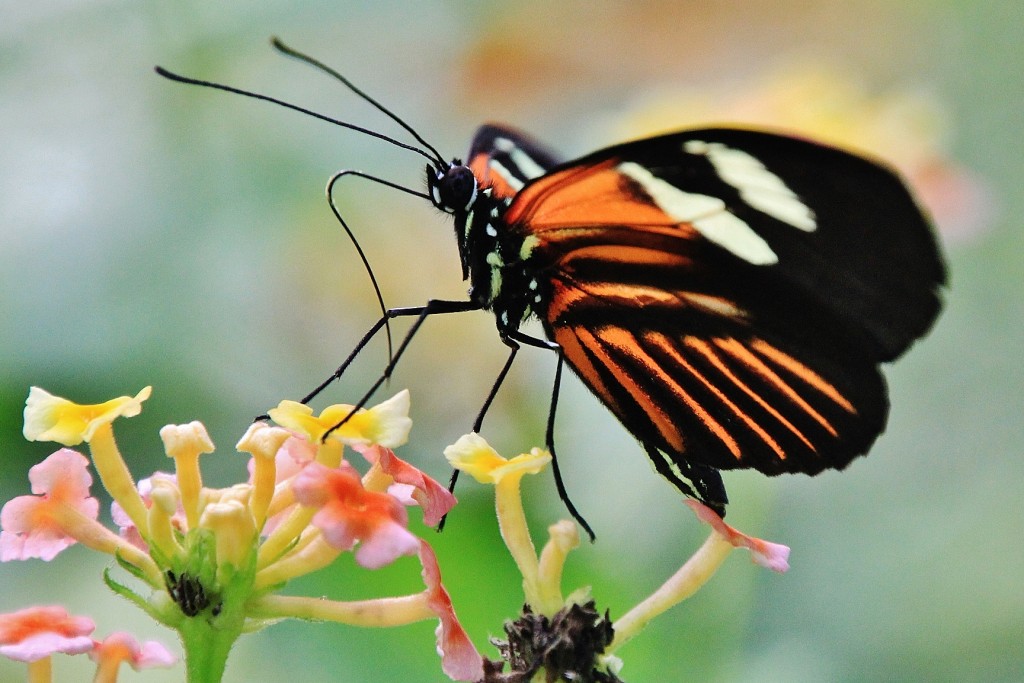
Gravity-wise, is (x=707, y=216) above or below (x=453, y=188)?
below

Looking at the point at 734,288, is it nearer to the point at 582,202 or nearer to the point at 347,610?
the point at 582,202

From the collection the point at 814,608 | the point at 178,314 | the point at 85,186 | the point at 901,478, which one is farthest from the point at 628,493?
the point at 85,186

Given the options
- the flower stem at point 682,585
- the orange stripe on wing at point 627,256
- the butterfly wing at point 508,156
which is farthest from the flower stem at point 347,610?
the butterfly wing at point 508,156

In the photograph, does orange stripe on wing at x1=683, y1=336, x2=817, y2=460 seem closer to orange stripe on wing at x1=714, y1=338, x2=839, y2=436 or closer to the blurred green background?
orange stripe on wing at x1=714, y1=338, x2=839, y2=436

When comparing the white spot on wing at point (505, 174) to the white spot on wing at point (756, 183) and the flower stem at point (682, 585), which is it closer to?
the white spot on wing at point (756, 183)

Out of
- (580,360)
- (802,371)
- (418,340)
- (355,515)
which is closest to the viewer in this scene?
(355,515)

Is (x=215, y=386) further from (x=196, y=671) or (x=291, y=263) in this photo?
(x=196, y=671)

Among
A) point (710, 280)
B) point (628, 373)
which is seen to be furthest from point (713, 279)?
point (628, 373)

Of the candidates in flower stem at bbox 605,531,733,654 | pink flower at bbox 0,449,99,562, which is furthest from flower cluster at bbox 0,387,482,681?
flower stem at bbox 605,531,733,654
